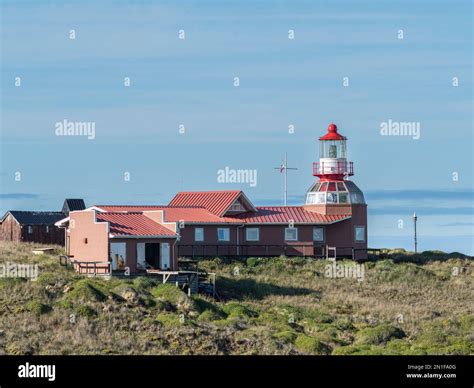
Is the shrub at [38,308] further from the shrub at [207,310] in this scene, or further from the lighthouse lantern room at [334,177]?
the lighthouse lantern room at [334,177]

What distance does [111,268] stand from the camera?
52.9 meters

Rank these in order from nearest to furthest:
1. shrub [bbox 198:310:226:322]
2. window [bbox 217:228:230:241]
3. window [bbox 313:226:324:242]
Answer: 1. shrub [bbox 198:310:226:322]
2. window [bbox 217:228:230:241]
3. window [bbox 313:226:324:242]

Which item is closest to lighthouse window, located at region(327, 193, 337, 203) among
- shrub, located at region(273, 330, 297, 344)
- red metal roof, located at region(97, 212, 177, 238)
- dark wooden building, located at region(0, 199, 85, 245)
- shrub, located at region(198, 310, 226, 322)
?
red metal roof, located at region(97, 212, 177, 238)

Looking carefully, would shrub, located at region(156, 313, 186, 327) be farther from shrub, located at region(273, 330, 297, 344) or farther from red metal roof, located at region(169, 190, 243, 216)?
red metal roof, located at region(169, 190, 243, 216)

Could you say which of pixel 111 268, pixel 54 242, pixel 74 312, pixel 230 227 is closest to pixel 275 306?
pixel 111 268

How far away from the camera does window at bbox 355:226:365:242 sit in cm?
6756

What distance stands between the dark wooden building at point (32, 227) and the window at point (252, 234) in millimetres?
17776

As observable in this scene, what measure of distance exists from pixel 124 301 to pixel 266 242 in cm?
2384

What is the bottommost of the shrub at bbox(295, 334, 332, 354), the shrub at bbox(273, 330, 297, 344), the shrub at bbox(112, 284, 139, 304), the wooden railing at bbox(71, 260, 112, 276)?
the shrub at bbox(295, 334, 332, 354)

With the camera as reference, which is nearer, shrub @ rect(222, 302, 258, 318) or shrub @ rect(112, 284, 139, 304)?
shrub @ rect(112, 284, 139, 304)

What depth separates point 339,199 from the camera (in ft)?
221

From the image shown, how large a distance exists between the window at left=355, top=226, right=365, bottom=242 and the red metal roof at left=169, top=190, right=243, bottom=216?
725 cm

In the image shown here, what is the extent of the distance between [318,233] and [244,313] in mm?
22514

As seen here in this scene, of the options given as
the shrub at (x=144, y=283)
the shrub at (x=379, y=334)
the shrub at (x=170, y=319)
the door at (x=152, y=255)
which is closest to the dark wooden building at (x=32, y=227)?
the door at (x=152, y=255)
